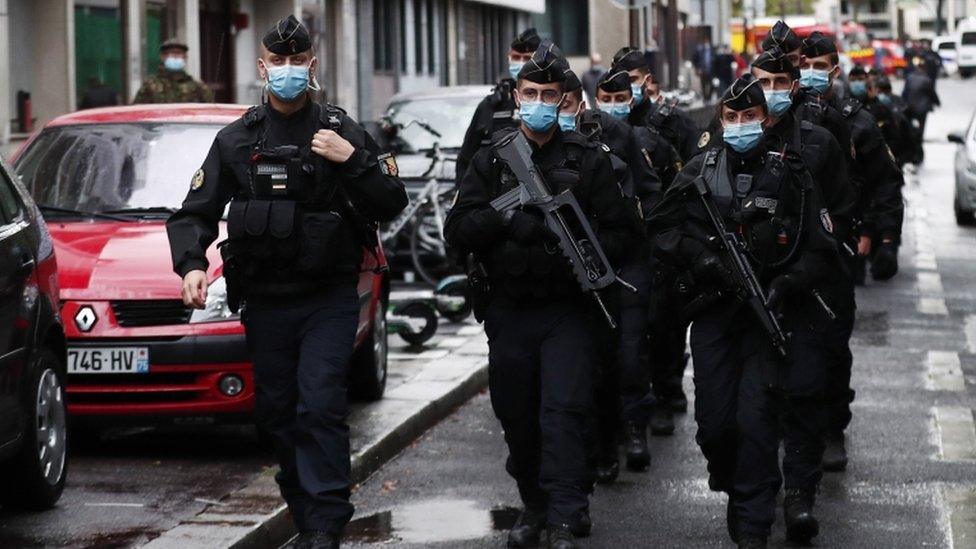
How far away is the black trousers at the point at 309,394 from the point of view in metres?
6.77

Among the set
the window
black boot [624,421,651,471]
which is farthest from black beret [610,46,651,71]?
the window

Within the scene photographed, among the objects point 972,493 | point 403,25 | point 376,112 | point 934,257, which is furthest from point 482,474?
point 403,25

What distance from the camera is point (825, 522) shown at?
795 centimetres

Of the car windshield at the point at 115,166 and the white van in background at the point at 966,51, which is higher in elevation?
the white van in background at the point at 966,51

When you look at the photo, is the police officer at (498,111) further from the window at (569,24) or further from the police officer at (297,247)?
the window at (569,24)

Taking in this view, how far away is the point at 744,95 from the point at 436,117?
11.7 m

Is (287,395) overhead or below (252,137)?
below

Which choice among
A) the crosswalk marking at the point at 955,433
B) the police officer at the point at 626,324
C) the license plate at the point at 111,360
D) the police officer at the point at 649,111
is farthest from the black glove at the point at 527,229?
the police officer at the point at 649,111

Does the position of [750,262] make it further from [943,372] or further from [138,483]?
[943,372]

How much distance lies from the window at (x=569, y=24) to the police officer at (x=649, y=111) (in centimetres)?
5066

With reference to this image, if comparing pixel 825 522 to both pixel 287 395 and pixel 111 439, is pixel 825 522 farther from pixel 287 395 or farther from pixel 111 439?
pixel 111 439

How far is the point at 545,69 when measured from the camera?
24.0ft

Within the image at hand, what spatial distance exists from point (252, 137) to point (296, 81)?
25 centimetres

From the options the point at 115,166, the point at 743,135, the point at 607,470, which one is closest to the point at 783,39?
the point at 743,135
